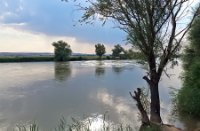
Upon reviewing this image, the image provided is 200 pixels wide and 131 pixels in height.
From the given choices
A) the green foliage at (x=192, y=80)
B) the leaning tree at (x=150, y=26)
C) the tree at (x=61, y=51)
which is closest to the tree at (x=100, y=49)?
the tree at (x=61, y=51)

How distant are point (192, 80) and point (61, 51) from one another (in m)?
79.7

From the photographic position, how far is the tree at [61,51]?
95750mm

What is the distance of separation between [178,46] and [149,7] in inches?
60.8

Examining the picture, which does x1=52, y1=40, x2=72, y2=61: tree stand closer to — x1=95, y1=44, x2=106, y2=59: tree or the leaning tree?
x1=95, y1=44, x2=106, y2=59: tree

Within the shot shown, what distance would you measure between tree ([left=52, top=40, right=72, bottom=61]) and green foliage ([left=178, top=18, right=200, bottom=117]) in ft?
251

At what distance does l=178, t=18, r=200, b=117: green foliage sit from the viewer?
16.6 m

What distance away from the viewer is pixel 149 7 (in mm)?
10633

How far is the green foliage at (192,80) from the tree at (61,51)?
76.5 m

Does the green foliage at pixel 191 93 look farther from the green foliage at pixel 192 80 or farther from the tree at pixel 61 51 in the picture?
the tree at pixel 61 51

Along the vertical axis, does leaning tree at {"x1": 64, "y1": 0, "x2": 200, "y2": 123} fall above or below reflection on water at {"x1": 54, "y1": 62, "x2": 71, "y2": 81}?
above

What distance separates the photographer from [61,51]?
9631 cm

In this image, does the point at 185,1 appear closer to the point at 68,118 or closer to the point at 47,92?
the point at 68,118

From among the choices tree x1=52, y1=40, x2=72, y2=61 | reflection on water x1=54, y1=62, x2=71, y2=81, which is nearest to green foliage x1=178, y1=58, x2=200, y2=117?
reflection on water x1=54, y1=62, x2=71, y2=81

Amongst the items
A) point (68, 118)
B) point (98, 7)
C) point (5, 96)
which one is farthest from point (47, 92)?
point (98, 7)
